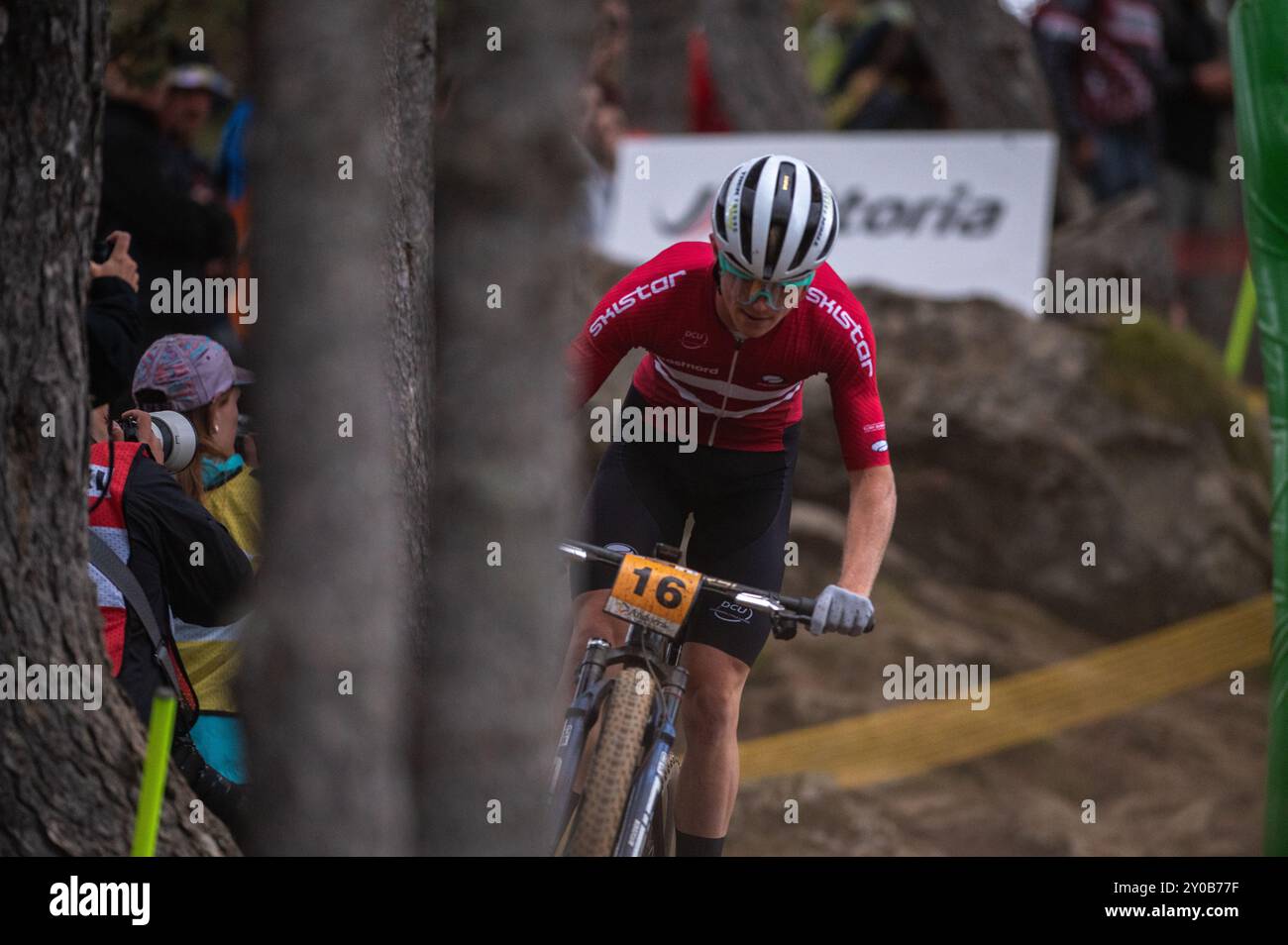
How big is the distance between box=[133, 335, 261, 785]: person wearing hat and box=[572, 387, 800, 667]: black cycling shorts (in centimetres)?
106

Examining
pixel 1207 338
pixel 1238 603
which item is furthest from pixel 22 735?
pixel 1207 338

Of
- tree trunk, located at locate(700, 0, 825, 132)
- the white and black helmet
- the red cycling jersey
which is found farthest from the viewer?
tree trunk, located at locate(700, 0, 825, 132)

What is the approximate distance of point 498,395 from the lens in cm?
202

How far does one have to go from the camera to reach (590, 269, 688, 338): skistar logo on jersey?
4.89 m

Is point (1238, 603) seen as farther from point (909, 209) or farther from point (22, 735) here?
point (22, 735)

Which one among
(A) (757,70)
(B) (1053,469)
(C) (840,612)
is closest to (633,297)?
(C) (840,612)

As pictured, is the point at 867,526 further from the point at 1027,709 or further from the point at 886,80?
the point at 886,80

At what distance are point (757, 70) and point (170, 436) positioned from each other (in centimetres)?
873

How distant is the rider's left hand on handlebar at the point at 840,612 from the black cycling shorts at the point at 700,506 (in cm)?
91

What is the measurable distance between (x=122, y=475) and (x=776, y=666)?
621 cm

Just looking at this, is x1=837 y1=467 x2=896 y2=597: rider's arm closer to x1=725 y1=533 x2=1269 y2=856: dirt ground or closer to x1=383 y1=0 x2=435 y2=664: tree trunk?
x1=383 y1=0 x2=435 y2=664: tree trunk

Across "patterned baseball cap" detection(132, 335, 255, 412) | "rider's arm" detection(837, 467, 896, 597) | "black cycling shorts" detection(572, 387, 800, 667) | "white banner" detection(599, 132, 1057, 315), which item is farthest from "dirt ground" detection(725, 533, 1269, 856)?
"patterned baseball cap" detection(132, 335, 255, 412)

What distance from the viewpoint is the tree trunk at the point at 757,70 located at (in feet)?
39.9
